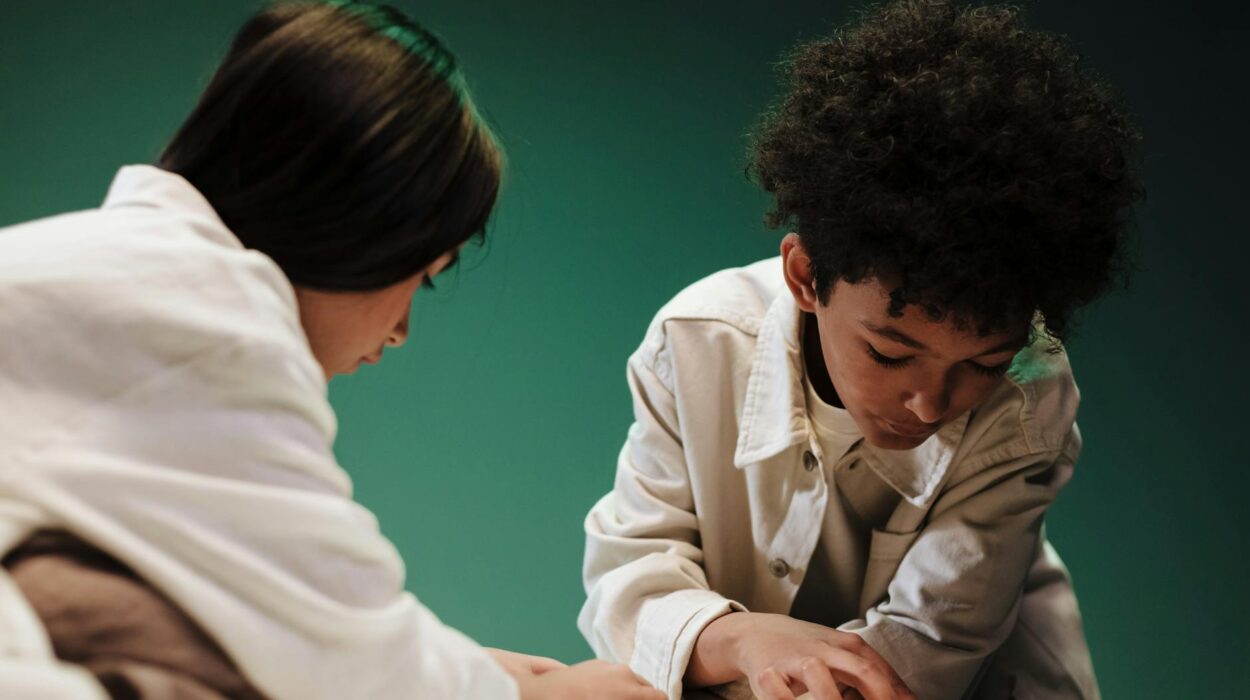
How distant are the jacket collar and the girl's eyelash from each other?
5.1 inches

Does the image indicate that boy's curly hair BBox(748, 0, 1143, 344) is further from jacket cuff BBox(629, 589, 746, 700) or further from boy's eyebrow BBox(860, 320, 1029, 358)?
jacket cuff BBox(629, 589, 746, 700)

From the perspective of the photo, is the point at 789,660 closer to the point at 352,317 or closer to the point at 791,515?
the point at 791,515

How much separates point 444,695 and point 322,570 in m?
0.12

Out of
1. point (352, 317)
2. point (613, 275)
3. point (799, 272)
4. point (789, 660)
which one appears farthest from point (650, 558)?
point (613, 275)

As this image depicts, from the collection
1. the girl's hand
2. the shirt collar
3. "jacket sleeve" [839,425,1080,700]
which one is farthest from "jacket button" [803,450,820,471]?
the shirt collar

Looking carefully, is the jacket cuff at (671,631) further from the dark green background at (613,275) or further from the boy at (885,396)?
the dark green background at (613,275)

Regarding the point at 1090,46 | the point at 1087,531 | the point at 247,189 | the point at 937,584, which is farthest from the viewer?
the point at 1087,531

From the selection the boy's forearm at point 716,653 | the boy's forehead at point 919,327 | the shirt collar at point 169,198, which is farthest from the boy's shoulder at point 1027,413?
the shirt collar at point 169,198

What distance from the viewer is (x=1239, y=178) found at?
1.50m

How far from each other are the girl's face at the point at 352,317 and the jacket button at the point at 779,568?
1.51ft

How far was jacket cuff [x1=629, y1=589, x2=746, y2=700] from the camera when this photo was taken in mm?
1043

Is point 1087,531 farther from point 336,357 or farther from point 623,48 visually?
point 336,357

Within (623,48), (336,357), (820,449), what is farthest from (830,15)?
(336,357)

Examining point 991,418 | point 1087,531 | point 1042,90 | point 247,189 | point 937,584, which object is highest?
point 1042,90
